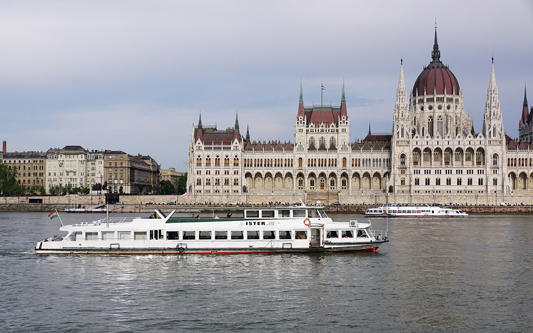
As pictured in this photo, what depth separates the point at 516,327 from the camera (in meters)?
26.3

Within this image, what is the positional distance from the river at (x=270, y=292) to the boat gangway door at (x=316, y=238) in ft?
3.83

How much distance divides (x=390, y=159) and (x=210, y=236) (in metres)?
95.9

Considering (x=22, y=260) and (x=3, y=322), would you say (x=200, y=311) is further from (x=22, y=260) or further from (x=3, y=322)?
(x=22, y=260)

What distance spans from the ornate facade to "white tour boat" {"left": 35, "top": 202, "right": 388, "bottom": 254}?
8547cm

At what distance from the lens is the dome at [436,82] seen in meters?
140

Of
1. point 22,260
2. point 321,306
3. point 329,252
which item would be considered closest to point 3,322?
point 321,306

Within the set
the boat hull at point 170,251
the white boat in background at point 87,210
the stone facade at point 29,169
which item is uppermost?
the stone facade at point 29,169

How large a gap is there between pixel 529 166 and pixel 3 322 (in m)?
125

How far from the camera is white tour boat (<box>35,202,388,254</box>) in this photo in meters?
44.9

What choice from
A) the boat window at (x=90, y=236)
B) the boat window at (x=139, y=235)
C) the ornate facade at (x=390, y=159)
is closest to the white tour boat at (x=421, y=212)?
the ornate facade at (x=390, y=159)

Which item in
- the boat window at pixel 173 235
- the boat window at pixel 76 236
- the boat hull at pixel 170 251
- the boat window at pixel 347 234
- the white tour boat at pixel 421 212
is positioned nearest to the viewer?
the boat hull at pixel 170 251

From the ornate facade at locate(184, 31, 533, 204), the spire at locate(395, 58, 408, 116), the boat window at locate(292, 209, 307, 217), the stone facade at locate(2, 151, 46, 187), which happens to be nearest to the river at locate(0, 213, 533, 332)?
the boat window at locate(292, 209, 307, 217)

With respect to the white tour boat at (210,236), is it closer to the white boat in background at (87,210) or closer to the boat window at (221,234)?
the boat window at (221,234)

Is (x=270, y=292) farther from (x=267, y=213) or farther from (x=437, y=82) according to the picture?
(x=437, y=82)
